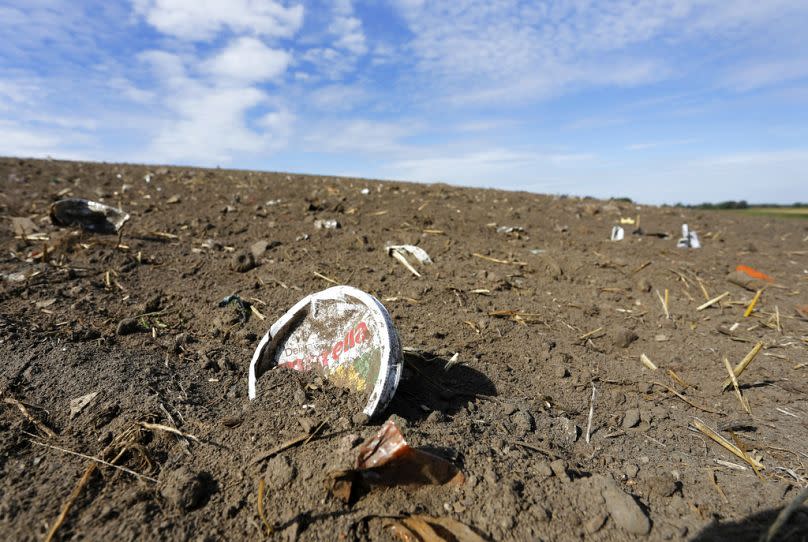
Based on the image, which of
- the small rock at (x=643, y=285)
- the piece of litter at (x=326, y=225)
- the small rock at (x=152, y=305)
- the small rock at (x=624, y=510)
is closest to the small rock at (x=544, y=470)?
the small rock at (x=624, y=510)

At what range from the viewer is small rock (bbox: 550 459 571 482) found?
1939mm

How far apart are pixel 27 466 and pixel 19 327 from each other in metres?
1.29

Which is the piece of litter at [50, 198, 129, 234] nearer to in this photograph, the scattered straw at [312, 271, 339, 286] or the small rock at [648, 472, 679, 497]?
the scattered straw at [312, 271, 339, 286]

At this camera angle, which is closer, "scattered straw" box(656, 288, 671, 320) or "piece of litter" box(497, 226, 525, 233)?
"scattered straw" box(656, 288, 671, 320)

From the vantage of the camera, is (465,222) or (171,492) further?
(465,222)

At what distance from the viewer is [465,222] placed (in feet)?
20.3

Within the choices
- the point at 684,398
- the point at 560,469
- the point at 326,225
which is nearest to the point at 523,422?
the point at 560,469

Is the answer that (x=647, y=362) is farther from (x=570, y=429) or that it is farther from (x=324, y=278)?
(x=324, y=278)

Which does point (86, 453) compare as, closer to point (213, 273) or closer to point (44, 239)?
point (213, 273)

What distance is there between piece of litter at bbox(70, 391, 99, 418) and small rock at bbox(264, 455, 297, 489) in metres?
1.09

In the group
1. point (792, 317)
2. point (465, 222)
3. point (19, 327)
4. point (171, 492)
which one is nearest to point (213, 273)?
point (19, 327)

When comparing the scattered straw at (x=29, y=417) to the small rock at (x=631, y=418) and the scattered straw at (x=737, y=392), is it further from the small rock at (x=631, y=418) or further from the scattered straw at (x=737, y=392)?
the scattered straw at (x=737, y=392)

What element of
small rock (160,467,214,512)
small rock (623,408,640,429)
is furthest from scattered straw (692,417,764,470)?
small rock (160,467,214,512)

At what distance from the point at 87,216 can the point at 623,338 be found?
5.33 meters
